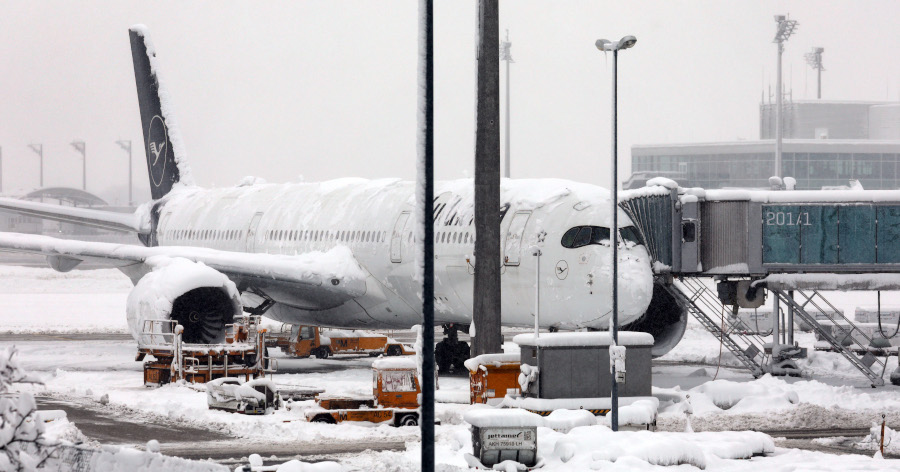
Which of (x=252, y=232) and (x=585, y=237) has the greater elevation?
(x=252, y=232)

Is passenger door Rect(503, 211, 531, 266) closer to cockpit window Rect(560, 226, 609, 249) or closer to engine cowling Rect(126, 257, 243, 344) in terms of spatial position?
cockpit window Rect(560, 226, 609, 249)

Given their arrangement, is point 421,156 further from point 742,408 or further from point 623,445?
point 742,408

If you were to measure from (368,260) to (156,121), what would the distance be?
48.1 feet

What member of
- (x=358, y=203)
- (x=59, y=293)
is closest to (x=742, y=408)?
(x=358, y=203)

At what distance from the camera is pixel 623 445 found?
17328 mm

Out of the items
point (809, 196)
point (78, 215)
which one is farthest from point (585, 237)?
point (78, 215)

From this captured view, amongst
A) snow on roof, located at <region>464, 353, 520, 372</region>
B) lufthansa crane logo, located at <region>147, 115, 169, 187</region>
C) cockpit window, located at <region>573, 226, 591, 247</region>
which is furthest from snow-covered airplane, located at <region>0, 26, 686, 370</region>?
lufthansa crane logo, located at <region>147, 115, 169, 187</region>

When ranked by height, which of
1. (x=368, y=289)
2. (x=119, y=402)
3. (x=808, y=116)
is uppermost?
(x=808, y=116)

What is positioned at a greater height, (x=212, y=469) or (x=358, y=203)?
(x=358, y=203)

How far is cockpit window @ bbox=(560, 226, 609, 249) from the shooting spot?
83.1 feet

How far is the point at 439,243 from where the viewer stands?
91.7 ft

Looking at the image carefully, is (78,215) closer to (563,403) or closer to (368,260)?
(368,260)

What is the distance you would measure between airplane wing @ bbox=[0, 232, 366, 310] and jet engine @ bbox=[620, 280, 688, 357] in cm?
693

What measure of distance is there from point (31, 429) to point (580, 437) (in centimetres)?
920
